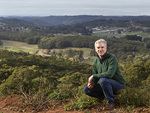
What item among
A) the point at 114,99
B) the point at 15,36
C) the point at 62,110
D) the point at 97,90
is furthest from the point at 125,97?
the point at 15,36

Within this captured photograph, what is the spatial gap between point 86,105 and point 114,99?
105 centimetres

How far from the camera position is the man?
5.06m

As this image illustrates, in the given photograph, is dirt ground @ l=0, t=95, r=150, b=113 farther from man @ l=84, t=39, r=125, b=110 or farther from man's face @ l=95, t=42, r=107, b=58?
man's face @ l=95, t=42, r=107, b=58

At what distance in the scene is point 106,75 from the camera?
16.6 ft

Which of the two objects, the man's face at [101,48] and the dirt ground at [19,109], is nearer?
the dirt ground at [19,109]

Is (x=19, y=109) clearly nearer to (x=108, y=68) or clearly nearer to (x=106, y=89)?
(x=106, y=89)

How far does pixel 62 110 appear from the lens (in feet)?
18.7

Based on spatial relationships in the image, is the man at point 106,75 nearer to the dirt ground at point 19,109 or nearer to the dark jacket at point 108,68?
the dark jacket at point 108,68

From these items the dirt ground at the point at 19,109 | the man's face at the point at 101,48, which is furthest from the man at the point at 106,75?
the dirt ground at the point at 19,109

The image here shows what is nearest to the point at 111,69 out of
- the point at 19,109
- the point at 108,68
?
the point at 108,68

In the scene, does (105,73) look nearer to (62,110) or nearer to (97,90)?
(97,90)

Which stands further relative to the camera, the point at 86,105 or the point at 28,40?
the point at 28,40

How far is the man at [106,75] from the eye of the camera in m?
5.06

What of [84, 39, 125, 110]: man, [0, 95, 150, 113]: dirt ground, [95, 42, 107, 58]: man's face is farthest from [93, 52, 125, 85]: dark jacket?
[0, 95, 150, 113]: dirt ground
